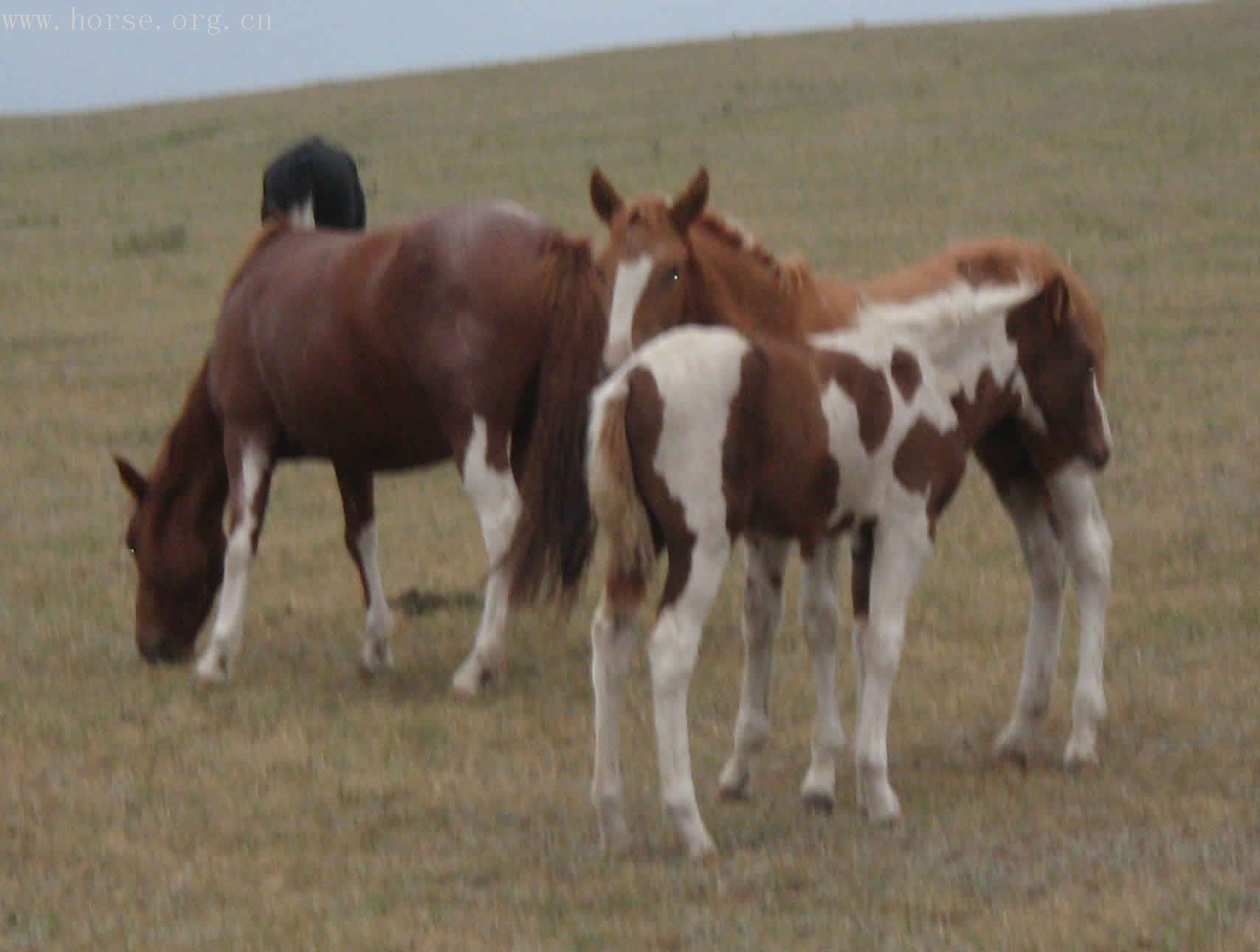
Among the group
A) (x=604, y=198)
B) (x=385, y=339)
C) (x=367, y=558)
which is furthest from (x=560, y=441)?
(x=367, y=558)

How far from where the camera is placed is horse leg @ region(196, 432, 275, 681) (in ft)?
28.1

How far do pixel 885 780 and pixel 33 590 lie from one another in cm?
544

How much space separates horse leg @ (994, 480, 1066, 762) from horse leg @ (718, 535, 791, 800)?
37.7 inches

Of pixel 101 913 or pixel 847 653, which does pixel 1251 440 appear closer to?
pixel 847 653

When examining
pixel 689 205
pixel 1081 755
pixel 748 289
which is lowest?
pixel 1081 755

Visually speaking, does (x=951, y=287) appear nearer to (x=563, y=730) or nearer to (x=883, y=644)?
(x=883, y=644)

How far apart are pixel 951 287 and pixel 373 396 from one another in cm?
262

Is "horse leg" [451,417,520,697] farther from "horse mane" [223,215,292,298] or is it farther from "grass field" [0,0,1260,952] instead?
"horse mane" [223,215,292,298]

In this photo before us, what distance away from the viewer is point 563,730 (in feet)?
24.7

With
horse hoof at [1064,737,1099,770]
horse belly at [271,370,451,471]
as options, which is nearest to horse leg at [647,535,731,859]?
horse hoof at [1064,737,1099,770]

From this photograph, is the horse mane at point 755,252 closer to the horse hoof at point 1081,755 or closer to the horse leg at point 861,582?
the horse leg at point 861,582

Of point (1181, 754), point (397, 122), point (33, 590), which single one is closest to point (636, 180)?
point (397, 122)

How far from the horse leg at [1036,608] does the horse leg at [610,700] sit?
1.65m

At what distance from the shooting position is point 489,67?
39.0m
